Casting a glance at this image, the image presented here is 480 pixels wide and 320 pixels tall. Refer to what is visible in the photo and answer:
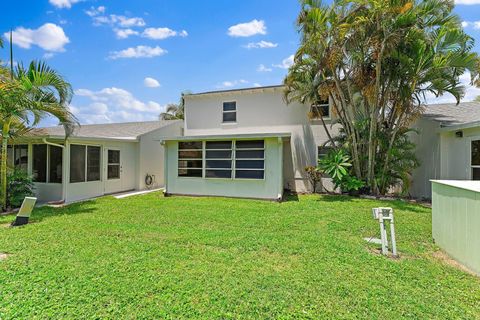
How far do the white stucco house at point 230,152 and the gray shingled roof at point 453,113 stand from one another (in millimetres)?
33

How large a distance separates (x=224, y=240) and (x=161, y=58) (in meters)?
12.3

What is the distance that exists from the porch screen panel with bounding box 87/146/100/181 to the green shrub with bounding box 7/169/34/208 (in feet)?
7.78

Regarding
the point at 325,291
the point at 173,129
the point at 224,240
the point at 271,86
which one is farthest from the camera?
the point at 173,129

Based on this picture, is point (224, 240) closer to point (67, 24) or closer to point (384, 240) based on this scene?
point (384, 240)

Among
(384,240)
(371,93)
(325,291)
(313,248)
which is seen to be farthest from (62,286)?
(371,93)

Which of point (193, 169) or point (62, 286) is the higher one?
point (193, 169)

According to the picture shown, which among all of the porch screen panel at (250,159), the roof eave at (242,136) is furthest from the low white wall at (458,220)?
the porch screen panel at (250,159)

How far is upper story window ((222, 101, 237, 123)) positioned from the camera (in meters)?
14.5

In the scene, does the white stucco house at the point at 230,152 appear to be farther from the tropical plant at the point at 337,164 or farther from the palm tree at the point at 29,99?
the tropical plant at the point at 337,164

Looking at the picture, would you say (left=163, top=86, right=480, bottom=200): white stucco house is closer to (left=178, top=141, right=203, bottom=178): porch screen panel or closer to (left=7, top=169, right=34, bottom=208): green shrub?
(left=178, top=141, right=203, bottom=178): porch screen panel

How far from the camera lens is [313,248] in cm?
505

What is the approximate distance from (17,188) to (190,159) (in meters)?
6.19

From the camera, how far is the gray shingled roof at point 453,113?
33.6 feet

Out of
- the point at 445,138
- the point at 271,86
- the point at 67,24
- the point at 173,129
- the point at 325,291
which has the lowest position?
the point at 325,291
